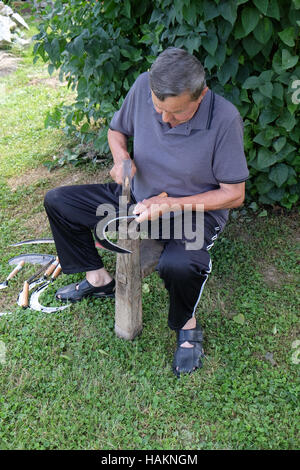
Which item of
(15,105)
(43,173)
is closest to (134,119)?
(43,173)

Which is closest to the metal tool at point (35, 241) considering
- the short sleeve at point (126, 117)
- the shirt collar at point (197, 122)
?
the short sleeve at point (126, 117)

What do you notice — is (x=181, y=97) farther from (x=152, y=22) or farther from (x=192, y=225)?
(x=152, y=22)

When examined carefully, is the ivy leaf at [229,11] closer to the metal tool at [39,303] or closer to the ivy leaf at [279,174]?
the ivy leaf at [279,174]

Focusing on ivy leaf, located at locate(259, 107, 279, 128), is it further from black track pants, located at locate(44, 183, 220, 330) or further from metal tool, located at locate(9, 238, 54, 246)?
metal tool, located at locate(9, 238, 54, 246)

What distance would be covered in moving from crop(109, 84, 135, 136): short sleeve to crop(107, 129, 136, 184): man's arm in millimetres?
34

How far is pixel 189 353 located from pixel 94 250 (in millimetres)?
800

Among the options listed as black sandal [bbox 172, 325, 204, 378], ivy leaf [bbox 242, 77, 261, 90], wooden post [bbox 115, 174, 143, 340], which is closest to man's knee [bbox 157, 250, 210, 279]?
wooden post [bbox 115, 174, 143, 340]

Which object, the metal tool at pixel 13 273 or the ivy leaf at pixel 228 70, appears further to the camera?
the metal tool at pixel 13 273

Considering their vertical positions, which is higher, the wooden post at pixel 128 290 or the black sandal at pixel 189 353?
the wooden post at pixel 128 290

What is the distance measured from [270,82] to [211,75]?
398 mm

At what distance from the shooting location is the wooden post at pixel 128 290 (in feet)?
7.13

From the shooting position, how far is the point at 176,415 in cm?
206

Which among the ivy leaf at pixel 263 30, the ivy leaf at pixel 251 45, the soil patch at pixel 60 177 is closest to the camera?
the ivy leaf at pixel 263 30

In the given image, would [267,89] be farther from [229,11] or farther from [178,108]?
[178,108]
